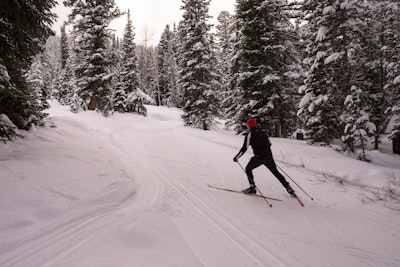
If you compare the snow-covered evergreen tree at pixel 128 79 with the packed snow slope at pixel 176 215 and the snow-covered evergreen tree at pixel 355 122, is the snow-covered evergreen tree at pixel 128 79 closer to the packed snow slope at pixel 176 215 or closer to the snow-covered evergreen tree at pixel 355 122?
the packed snow slope at pixel 176 215

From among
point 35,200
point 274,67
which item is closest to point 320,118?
point 274,67

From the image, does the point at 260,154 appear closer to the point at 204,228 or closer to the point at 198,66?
the point at 204,228

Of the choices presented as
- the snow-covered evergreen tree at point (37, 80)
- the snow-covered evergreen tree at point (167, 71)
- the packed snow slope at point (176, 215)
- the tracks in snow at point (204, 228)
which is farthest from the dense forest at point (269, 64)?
the snow-covered evergreen tree at point (167, 71)

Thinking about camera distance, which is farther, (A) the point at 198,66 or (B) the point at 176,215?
(A) the point at 198,66

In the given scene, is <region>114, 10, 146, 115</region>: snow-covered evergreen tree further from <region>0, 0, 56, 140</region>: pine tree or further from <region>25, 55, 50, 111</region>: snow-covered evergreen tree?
<region>0, 0, 56, 140</region>: pine tree

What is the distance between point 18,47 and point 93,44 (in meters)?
18.0

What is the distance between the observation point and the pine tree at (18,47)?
284 inches

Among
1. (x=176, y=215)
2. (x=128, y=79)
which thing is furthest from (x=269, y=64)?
(x=128, y=79)

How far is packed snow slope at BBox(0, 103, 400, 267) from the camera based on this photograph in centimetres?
409

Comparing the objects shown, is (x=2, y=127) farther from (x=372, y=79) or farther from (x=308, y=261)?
(x=372, y=79)

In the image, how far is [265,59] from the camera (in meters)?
17.4

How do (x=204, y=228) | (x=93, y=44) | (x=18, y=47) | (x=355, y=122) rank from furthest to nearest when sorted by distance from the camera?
(x=93, y=44), (x=355, y=122), (x=18, y=47), (x=204, y=228)

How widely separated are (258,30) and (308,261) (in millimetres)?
16273

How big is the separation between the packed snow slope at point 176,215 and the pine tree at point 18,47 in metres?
0.95
